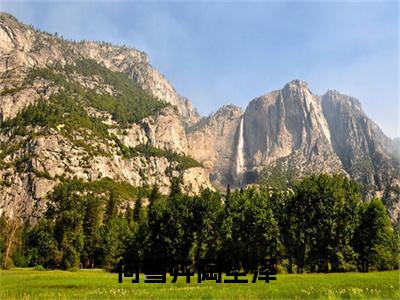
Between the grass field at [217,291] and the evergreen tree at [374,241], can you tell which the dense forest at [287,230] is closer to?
the evergreen tree at [374,241]

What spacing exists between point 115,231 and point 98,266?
54.1ft

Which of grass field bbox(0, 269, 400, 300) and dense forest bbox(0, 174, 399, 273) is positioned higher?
dense forest bbox(0, 174, 399, 273)

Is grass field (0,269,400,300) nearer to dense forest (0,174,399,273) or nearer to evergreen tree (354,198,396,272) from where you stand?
dense forest (0,174,399,273)

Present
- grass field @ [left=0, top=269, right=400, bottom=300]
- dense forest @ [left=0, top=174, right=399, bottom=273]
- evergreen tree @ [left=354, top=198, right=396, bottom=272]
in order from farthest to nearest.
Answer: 1. evergreen tree @ [left=354, top=198, right=396, bottom=272]
2. dense forest @ [left=0, top=174, right=399, bottom=273]
3. grass field @ [left=0, top=269, right=400, bottom=300]

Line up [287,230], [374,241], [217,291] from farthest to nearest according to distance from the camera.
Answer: [287,230] < [374,241] < [217,291]

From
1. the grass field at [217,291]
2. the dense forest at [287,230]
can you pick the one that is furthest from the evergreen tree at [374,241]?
the grass field at [217,291]

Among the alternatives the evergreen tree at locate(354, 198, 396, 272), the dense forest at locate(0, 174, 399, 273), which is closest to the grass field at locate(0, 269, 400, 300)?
the dense forest at locate(0, 174, 399, 273)

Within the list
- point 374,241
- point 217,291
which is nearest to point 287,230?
point 374,241

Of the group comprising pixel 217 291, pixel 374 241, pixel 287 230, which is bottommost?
pixel 217 291

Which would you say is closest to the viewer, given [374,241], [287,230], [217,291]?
[217,291]

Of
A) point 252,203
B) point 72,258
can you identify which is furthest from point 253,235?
point 72,258

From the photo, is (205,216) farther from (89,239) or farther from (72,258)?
(89,239)

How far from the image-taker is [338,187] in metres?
87.3

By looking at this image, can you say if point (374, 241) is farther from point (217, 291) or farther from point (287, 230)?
point (217, 291)
